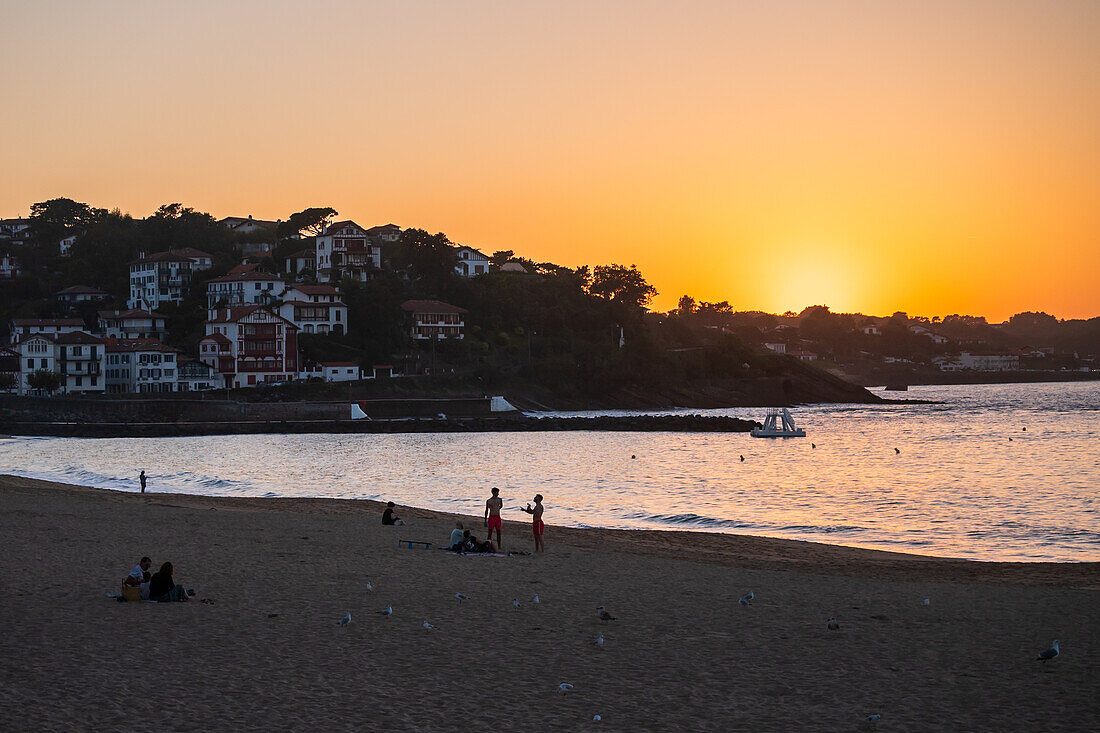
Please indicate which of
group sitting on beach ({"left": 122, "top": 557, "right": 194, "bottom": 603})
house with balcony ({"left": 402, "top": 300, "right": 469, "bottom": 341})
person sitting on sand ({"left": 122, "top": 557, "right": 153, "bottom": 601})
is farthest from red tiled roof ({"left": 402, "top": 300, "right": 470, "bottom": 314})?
group sitting on beach ({"left": 122, "top": 557, "right": 194, "bottom": 603})

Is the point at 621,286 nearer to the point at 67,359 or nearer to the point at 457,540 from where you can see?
the point at 67,359

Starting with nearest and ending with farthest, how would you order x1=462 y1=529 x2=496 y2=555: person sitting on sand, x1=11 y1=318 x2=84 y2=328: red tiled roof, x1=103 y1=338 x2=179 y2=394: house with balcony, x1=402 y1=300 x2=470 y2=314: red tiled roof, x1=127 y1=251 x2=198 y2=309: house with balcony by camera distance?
1. x1=462 y1=529 x2=496 y2=555: person sitting on sand
2. x1=103 y1=338 x2=179 y2=394: house with balcony
3. x1=11 y1=318 x2=84 y2=328: red tiled roof
4. x1=402 y1=300 x2=470 y2=314: red tiled roof
5. x1=127 y1=251 x2=198 y2=309: house with balcony

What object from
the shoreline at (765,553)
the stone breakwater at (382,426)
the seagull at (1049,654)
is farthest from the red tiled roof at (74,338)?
the seagull at (1049,654)

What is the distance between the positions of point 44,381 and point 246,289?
27581 mm

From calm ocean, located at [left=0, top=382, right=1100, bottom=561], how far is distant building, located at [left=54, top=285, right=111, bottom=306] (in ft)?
200

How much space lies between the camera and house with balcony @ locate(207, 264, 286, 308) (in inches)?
4783

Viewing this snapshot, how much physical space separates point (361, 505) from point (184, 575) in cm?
1817

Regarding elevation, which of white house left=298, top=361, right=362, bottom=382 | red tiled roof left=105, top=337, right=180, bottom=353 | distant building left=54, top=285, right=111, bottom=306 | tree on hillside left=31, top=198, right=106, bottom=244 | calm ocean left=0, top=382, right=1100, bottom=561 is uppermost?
tree on hillside left=31, top=198, right=106, bottom=244

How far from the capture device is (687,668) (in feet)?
40.2

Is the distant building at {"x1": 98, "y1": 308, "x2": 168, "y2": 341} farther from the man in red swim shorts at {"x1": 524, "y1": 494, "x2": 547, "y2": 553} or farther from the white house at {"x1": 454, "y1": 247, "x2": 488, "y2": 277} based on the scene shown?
the man in red swim shorts at {"x1": 524, "y1": 494, "x2": 547, "y2": 553}

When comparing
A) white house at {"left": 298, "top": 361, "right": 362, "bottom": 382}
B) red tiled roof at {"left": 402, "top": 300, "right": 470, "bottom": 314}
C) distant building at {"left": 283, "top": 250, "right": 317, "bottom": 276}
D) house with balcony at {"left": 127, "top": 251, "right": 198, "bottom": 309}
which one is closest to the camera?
white house at {"left": 298, "top": 361, "right": 362, "bottom": 382}

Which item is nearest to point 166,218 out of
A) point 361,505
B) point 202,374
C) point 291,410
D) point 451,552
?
point 202,374

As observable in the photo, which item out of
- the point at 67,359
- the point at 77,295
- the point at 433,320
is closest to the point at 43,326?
the point at 67,359

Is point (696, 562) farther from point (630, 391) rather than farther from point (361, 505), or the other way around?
point (630, 391)
